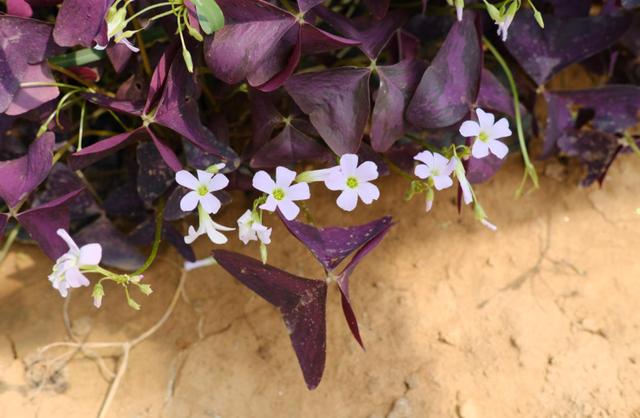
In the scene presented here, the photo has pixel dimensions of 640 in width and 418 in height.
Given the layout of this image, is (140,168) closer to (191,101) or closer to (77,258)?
(191,101)

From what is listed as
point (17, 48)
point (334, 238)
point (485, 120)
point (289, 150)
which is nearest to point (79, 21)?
point (17, 48)

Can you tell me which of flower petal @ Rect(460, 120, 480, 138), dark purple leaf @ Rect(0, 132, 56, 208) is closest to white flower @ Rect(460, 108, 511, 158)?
flower petal @ Rect(460, 120, 480, 138)

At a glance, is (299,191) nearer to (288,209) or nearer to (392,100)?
(288,209)

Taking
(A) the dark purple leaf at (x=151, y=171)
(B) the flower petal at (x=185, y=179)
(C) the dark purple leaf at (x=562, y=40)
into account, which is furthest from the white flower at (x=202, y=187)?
(C) the dark purple leaf at (x=562, y=40)

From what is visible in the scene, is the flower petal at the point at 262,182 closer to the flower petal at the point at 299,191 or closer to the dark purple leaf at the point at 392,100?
the flower petal at the point at 299,191

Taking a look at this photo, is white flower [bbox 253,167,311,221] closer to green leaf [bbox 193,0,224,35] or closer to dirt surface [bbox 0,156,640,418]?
green leaf [bbox 193,0,224,35]
